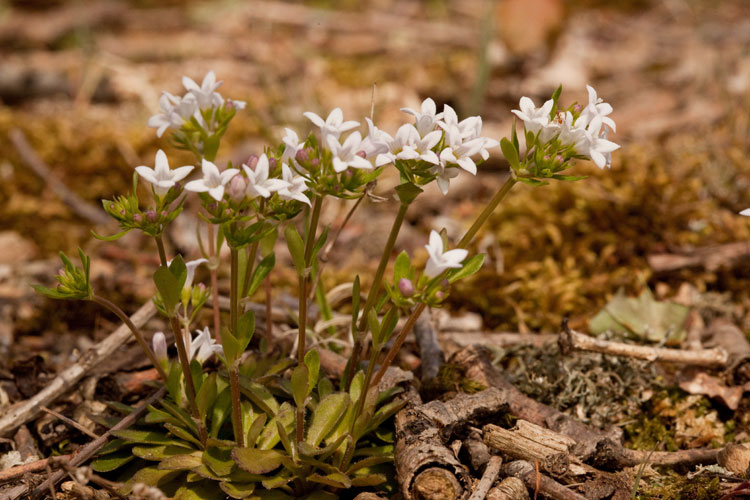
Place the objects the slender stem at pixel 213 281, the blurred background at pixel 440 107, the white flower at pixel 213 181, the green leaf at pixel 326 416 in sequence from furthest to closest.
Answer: the blurred background at pixel 440 107 < the slender stem at pixel 213 281 < the green leaf at pixel 326 416 < the white flower at pixel 213 181

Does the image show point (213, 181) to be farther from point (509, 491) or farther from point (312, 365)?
point (509, 491)

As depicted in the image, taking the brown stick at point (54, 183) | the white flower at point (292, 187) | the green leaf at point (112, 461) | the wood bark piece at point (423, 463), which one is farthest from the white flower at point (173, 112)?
the brown stick at point (54, 183)

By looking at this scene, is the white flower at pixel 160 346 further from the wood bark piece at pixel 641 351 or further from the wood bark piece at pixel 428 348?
the wood bark piece at pixel 641 351

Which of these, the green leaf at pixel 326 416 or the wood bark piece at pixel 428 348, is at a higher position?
the green leaf at pixel 326 416

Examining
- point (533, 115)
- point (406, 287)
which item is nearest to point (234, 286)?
point (406, 287)

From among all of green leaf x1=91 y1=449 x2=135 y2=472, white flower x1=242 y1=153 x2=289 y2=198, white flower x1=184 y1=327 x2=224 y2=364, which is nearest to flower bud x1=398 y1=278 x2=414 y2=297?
white flower x1=242 y1=153 x2=289 y2=198

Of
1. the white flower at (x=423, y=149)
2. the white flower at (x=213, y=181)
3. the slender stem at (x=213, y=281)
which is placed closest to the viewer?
the white flower at (x=213, y=181)

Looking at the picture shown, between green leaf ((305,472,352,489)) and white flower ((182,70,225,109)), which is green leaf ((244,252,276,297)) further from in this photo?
green leaf ((305,472,352,489))

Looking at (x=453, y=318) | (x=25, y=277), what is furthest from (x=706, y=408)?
(x=25, y=277)
